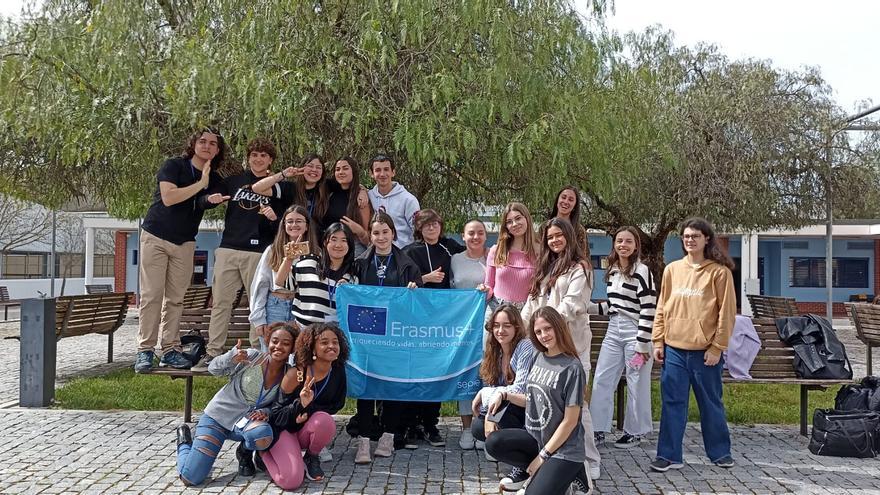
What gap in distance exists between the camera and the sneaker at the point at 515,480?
5230 millimetres

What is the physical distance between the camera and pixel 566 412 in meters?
5.00

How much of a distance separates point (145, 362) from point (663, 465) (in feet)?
15.0

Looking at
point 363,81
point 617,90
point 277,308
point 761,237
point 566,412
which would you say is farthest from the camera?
point 761,237

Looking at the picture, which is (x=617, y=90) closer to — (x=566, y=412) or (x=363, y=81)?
(x=363, y=81)

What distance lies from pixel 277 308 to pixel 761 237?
32.4 metres

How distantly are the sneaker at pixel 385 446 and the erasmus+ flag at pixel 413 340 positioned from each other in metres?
0.33

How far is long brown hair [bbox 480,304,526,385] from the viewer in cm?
578

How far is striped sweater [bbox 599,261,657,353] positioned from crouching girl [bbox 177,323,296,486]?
2.84 m

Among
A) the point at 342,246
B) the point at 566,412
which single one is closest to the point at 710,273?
the point at 566,412

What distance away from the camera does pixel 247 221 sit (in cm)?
721

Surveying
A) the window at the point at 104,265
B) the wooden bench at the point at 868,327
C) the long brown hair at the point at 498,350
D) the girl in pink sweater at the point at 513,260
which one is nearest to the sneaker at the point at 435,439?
the long brown hair at the point at 498,350

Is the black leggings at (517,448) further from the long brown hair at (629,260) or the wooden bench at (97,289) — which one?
the wooden bench at (97,289)

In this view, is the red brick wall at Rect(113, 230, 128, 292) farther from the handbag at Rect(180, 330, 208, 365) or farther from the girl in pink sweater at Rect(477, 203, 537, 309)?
the girl in pink sweater at Rect(477, 203, 537, 309)

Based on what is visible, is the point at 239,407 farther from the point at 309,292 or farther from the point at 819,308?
the point at 819,308
